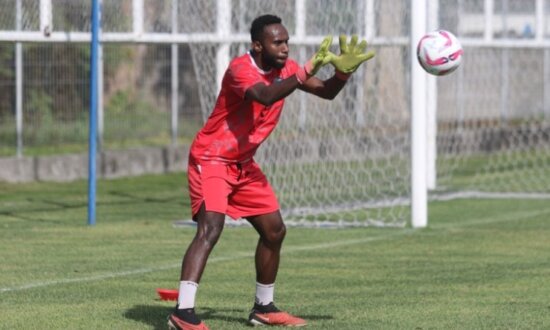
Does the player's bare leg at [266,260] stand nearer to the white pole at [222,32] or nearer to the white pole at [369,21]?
the white pole at [222,32]

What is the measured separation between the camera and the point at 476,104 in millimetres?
23984

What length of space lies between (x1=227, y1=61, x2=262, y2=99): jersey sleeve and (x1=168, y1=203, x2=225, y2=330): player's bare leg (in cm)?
75

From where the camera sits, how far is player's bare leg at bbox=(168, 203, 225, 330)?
810cm

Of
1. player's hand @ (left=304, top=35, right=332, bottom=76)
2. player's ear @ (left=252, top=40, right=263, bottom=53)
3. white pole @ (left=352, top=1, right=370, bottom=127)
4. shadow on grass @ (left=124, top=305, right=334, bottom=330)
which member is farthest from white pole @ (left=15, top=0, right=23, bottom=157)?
player's hand @ (left=304, top=35, right=332, bottom=76)

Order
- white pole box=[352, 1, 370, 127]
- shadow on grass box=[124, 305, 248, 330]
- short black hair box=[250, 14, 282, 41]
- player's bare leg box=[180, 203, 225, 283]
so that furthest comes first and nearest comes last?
1. white pole box=[352, 1, 370, 127]
2. shadow on grass box=[124, 305, 248, 330]
3. short black hair box=[250, 14, 282, 41]
4. player's bare leg box=[180, 203, 225, 283]

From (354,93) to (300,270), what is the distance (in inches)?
241

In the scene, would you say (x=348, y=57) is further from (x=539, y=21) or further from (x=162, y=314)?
(x=539, y=21)

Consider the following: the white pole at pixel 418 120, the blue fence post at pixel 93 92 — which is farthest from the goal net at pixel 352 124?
the blue fence post at pixel 93 92

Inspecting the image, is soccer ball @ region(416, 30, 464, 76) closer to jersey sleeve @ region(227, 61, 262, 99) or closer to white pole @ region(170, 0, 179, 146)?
jersey sleeve @ region(227, 61, 262, 99)

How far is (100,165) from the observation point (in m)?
20.4

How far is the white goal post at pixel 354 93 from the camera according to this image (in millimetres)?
14289

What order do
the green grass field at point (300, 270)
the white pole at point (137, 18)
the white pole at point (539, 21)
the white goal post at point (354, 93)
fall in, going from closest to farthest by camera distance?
1. the green grass field at point (300, 270)
2. the white goal post at point (354, 93)
3. the white pole at point (137, 18)
4. the white pole at point (539, 21)

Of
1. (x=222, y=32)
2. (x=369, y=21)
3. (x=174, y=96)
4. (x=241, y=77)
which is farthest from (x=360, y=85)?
(x=241, y=77)

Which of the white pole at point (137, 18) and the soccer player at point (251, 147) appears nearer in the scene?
the soccer player at point (251, 147)
